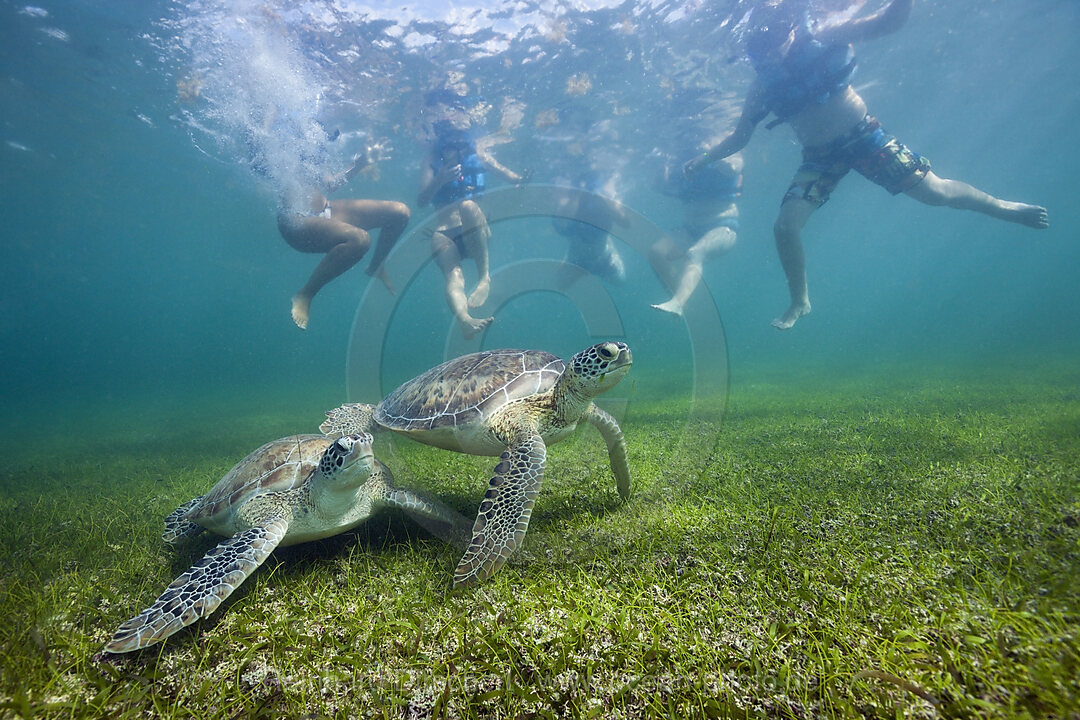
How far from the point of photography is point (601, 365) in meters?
3.04

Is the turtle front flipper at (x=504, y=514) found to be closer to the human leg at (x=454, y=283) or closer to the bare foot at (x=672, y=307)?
the human leg at (x=454, y=283)

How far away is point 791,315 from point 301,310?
10386mm

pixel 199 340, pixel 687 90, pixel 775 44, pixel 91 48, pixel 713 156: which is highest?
pixel 687 90

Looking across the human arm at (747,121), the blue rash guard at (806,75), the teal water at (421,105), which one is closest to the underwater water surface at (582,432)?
the teal water at (421,105)

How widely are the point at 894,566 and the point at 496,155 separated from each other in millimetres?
23029

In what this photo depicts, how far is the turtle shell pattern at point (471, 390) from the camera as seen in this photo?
3551 mm

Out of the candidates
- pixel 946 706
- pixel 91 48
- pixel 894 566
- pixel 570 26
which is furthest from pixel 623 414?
pixel 91 48

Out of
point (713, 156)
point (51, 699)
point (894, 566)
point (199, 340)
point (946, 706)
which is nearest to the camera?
point (946, 706)

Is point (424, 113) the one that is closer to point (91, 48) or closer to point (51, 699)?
point (91, 48)

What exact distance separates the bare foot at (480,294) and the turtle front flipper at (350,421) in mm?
4363

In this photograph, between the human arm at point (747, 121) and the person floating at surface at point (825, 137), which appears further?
the human arm at point (747, 121)

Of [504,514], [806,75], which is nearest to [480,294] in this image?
[504,514]

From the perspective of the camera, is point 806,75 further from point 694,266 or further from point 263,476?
point 263,476

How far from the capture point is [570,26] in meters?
14.1
